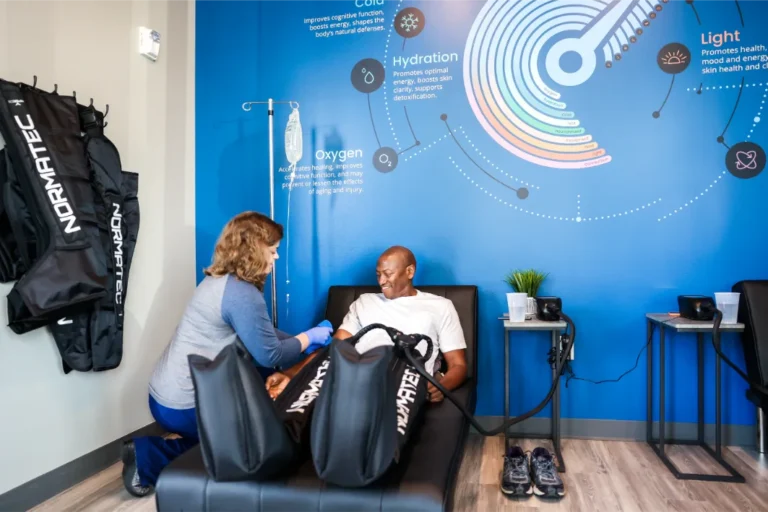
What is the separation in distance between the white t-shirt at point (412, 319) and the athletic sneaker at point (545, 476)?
0.54 m

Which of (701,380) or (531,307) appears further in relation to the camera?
(531,307)

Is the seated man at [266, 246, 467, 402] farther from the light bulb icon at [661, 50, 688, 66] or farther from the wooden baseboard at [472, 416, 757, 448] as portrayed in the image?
the light bulb icon at [661, 50, 688, 66]

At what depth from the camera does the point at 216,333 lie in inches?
77.1

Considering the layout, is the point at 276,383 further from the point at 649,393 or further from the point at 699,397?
the point at 699,397

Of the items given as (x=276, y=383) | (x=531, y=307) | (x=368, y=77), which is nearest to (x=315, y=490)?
(x=276, y=383)

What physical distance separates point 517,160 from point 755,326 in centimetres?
129

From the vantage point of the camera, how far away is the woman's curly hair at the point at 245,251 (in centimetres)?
196

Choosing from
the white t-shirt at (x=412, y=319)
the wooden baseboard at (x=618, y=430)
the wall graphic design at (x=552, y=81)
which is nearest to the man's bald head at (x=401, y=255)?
the white t-shirt at (x=412, y=319)

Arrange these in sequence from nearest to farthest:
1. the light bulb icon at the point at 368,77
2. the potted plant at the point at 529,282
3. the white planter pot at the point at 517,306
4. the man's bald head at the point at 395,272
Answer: the white planter pot at the point at 517,306 < the man's bald head at the point at 395,272 < the potted plant at the point at 529,282 < the light bulb icon at the point at 368,77

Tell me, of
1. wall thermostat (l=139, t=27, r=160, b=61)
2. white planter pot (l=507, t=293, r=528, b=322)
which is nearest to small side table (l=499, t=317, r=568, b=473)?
white planter pot (l=507, t=293, r=528, b=322)

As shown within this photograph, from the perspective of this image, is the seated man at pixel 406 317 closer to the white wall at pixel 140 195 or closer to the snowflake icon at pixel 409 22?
the white wall at pixel 140 195

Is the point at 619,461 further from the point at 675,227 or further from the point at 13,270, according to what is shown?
the point at 13,270

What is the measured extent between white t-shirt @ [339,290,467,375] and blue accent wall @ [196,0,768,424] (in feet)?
1.20

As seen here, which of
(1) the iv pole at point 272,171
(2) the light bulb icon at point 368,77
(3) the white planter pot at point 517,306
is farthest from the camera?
(2) the light bulb icon at point 368,77
